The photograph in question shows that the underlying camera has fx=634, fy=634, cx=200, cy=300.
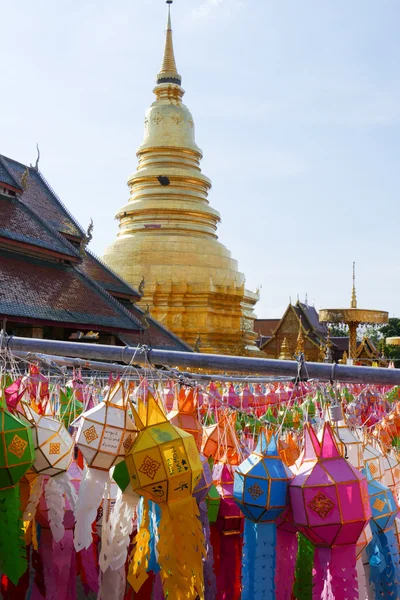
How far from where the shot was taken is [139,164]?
2825 cm

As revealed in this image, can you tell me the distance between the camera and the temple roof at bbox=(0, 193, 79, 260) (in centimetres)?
1366

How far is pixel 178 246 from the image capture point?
84.1 ft

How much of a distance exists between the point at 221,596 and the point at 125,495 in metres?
1.11

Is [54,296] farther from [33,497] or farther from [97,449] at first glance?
[97,449]

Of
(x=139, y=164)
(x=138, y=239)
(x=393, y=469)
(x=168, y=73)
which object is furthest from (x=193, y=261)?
(x=393, y=469)

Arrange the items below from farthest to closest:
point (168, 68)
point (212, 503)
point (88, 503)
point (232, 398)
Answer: point (168, 68)
point (232, 398)
point (212, 503)
point (88, 503)

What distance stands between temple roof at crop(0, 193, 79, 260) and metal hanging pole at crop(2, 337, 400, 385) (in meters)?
10.1

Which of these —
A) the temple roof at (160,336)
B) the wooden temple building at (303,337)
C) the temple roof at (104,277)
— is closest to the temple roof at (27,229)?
the temple roof at (104,277)

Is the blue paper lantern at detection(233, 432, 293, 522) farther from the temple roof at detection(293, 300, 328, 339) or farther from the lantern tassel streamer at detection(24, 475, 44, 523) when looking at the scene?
the temple roof at detection(293, 300, 328, 339)

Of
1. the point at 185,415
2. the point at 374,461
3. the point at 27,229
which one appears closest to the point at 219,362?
the point at 185,415

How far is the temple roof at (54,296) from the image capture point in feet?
40.4

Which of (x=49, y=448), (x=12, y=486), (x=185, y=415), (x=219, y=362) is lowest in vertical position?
(x=12, y=486)

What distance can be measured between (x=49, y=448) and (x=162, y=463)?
0.66 metres

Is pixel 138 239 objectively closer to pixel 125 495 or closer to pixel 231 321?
pixel 231 321
